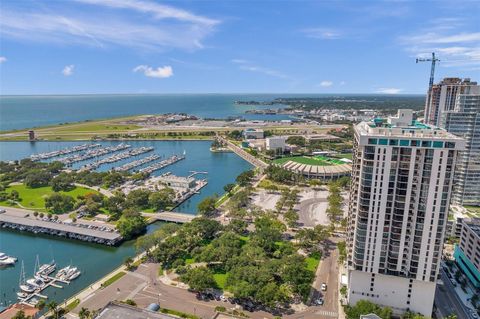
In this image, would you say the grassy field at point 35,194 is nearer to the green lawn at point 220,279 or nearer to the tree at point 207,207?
the tree at point 207,207

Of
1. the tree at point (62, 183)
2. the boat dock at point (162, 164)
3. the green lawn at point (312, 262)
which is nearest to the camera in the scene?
the green lawn at point (312, 262)

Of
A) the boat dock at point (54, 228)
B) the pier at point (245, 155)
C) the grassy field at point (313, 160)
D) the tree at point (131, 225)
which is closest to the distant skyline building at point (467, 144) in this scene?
the grassy field at point (313, 160)

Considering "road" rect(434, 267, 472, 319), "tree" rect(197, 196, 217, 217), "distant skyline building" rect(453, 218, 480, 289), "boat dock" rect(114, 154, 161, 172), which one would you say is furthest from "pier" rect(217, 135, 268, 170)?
"road" rect(434, 267, 472, 319)

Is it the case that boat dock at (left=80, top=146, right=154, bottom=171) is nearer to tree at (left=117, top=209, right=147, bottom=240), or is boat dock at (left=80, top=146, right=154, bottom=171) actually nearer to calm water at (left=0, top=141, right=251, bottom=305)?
calm water at (left=0, top=141, right=251, bottom=305)

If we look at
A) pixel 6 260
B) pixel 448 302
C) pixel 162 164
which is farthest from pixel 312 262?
pixel 162 164

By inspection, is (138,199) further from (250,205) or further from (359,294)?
(359,294)

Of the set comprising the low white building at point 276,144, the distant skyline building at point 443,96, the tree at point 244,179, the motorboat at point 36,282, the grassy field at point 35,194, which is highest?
the distant skyline building at point 443,96
